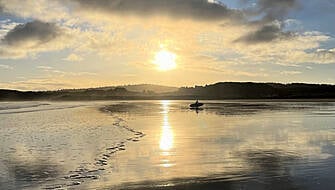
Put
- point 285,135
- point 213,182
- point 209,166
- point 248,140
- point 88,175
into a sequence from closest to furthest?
point 213,182
point 88,175
point 209,166
point 248,140
point 285,135

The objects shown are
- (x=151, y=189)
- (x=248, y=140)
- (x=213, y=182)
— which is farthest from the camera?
(x=248, y=140)

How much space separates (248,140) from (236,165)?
7882 mm

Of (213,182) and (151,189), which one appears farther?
(213,182)

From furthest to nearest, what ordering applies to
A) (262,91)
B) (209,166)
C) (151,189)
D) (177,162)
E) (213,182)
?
(262,91)
(177,162)
(209,166)
(213,182)
(151,189)

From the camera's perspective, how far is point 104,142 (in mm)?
21859

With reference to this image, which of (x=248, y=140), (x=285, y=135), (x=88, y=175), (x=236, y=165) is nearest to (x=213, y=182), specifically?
(x=236, y=165)

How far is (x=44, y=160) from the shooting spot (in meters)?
15.7

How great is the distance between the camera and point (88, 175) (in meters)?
12.9

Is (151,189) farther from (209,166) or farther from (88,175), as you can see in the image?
(209,166)

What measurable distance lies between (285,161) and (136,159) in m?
5.83

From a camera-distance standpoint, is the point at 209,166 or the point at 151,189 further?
the point at 209,166

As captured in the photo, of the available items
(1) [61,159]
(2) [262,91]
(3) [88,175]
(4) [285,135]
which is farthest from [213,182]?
(2) [262,91]

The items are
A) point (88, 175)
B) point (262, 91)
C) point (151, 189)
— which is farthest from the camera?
point (262, 91)

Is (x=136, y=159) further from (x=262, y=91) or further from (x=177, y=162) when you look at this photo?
(x=262, y=91)
